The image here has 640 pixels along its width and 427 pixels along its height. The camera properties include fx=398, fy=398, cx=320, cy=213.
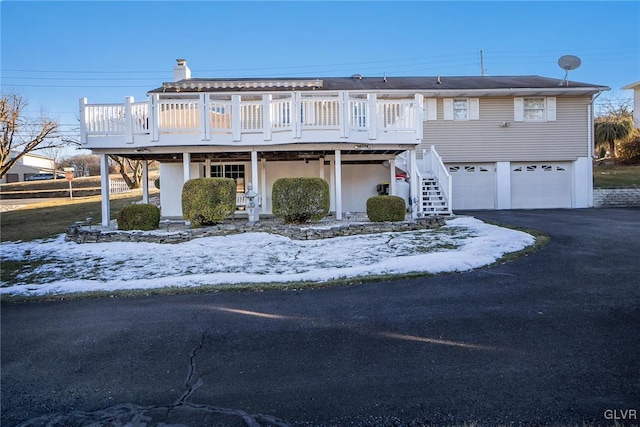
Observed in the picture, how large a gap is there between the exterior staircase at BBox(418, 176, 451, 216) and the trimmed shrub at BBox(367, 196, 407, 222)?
191 cm

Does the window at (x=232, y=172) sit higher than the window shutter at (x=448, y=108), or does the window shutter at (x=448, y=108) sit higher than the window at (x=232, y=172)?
the window shutter at (x=448, y=108)

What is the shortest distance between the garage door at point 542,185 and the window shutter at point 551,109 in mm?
1936

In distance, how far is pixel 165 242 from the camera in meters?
9.50

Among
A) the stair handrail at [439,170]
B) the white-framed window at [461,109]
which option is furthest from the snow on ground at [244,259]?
the white-framed window at [461,109]

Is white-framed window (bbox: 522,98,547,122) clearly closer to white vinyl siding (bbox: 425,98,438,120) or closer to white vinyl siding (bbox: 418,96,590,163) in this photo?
white vinyl siding (bbox: 418,96,590,163)

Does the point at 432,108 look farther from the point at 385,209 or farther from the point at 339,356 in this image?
the point at 339,356

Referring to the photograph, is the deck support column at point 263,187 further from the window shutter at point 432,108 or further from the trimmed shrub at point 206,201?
the window shutter at point 432,108

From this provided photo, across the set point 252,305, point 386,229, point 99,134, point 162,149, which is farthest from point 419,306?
point 99,134

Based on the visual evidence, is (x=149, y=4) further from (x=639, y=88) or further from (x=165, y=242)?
(x=639, y=88)

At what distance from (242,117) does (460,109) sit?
975 cm

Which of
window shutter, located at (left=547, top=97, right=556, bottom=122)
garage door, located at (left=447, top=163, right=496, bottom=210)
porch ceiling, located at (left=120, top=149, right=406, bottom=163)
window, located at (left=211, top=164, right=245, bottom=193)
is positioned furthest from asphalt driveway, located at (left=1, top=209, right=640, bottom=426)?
window shutter, located at (left=547, top=97, right=556, bottom=122)

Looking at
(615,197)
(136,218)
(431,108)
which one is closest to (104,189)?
(136,218)

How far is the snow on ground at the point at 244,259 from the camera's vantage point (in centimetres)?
635

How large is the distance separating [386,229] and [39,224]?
1283cm
